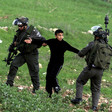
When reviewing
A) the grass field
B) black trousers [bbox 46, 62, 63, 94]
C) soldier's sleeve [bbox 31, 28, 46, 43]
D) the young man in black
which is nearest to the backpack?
the young man in black

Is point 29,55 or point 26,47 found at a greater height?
point 26,47

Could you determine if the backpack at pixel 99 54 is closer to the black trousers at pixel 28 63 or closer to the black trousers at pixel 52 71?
the black trousers at pixel 52 71

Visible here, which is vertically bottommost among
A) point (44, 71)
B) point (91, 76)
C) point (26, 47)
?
point (44, 71)

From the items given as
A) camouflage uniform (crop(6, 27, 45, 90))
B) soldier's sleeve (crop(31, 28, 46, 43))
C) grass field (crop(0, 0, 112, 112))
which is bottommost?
grass field (crop(0, 0, 112, 112))

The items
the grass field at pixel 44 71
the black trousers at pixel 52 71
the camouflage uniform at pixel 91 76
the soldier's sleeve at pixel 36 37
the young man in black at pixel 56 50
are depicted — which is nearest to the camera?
the grass field at pixel 44 71

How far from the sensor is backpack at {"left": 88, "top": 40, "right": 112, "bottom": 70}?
6555mm

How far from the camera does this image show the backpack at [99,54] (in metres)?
6.55

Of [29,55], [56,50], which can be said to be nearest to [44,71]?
[29,55]

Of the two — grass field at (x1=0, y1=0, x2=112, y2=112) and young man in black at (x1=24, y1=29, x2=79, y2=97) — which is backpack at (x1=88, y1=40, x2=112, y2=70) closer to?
young man in black at (x1=24, y1=29, x2=79, y2=97)

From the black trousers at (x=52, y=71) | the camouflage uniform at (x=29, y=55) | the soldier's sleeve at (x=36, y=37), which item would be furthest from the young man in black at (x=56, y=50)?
the camouflage uniform at (x=29, y=55)

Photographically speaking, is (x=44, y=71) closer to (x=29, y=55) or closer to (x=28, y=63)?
(x=28, y=63)

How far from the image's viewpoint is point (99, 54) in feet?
21.5

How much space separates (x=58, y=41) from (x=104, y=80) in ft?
17.8

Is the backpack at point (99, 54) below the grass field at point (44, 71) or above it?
above
